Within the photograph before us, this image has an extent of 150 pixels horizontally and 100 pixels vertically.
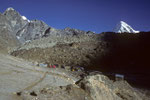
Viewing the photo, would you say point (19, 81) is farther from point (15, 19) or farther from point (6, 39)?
point (15, 19)

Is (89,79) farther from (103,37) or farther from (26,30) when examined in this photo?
(26,30)

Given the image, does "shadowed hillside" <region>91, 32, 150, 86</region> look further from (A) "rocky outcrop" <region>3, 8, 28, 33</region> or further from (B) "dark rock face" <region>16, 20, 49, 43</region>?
(A) "rocky outcrop" <region>3, 8, 28, 33</region>

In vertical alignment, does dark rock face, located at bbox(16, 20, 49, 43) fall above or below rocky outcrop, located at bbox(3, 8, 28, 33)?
below

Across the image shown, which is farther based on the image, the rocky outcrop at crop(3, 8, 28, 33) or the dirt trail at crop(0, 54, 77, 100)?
the rocky outcrop at crop(3, 8, 28, 33)

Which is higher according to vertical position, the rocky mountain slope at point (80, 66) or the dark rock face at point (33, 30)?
the dark rock face at point (33, 30)

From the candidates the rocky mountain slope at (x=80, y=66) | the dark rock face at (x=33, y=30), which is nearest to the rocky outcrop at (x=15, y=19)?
the dark rock face at (x=33, y=30)

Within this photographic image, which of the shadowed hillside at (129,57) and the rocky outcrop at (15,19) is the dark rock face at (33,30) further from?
the shadowed hillside at (129,57)

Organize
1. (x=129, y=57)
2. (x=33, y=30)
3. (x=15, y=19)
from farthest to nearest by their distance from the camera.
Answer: (x=15, y=19) < (x=33, y=30) < (x=129, y=57)

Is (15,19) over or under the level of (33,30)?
over

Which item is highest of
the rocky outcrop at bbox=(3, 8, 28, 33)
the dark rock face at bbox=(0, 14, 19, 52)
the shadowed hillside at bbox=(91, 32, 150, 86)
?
the rocky outcrop at bbox=(3, 8, 28, 33)

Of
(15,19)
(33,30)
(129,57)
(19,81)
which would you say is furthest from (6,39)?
(19,81)

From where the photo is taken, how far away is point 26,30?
18225 centimetres

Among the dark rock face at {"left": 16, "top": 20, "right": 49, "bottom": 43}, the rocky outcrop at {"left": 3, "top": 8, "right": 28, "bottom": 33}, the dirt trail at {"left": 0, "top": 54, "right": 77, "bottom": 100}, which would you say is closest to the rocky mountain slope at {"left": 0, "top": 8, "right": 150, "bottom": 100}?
the dirt trail at {"left": 0, "top": 54, "right": 77, "bottom": 100}

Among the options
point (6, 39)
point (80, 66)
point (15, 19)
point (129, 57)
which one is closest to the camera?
point (80, 66)
